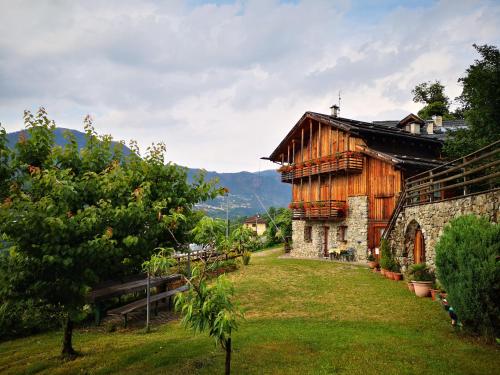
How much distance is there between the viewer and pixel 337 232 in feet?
83.0

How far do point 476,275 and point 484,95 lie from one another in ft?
46.3

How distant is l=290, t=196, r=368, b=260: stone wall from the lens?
75.6ft

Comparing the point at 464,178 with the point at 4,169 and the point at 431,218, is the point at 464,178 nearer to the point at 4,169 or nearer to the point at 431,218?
the point at 431,218

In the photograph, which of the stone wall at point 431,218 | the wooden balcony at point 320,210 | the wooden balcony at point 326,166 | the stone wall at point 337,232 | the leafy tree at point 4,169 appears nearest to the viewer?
the leafy tree at point 4,169

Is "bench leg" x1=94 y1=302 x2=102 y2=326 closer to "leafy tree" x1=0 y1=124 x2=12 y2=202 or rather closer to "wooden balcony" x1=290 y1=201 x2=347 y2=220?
"leafy tree" x1=0 y1=124 x2=12 y2=202

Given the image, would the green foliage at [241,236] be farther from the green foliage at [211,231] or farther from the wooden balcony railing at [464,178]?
the wooden balcony railing at [464,178]

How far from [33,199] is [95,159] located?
1.82 meters

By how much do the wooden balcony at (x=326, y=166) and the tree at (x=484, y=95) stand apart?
22.6 feet

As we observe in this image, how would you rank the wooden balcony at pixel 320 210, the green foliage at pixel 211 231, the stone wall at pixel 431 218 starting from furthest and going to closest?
the wooden balcony at pixel 320 210 < the stone wall at pixel 431 218 < the green foliage at pixel 211 231

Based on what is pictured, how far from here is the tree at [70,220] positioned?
19.0 feet

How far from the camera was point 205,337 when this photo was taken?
868 cm

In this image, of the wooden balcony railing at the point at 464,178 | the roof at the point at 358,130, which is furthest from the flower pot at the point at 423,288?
the roof at the point at 358,130

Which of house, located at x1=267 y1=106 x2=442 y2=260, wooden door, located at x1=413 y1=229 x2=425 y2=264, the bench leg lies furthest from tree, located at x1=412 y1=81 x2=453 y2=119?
the bench leg

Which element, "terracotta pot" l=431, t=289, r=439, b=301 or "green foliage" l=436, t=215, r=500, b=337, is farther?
"terracotta pot" l=431, t=289, r=439, b=301
